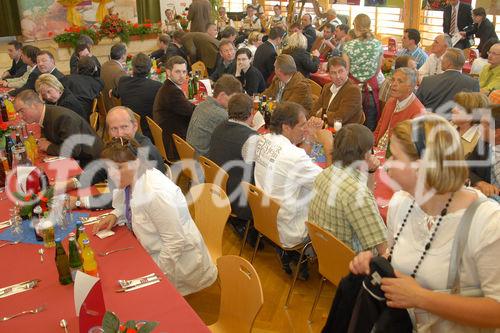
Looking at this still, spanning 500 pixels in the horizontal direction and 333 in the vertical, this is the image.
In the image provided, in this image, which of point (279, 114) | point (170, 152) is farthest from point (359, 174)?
→ point (170, 152)

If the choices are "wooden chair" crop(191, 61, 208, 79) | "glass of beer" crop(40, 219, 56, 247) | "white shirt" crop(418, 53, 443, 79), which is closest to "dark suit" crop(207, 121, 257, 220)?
"glass of beer" crop(40, 219, 56, 247)

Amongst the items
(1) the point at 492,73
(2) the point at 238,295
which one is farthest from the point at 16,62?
(2) the point at 238,295

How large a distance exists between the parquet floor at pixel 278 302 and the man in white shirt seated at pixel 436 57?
3.97 metres

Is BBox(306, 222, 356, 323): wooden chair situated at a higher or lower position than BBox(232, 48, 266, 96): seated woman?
lower

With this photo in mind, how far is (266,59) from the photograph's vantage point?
7.19m

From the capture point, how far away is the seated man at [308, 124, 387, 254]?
2.82 metres

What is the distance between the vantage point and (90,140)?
421cm

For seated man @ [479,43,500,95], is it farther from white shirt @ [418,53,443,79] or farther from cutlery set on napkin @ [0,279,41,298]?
cutlery set on napkin @ [0,279,41,298]

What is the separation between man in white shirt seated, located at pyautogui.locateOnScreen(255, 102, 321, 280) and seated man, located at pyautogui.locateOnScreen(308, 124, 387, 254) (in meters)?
0.45

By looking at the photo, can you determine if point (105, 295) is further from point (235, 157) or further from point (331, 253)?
point (235, 157)

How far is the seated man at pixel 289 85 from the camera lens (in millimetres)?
5285

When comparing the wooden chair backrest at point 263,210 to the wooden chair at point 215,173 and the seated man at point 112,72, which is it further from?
the seated man at point 112,72

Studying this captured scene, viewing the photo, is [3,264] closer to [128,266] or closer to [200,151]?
[128,266]

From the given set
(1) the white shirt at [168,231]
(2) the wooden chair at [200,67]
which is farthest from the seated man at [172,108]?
Answer: (2) the wooden chair at [200,67]
